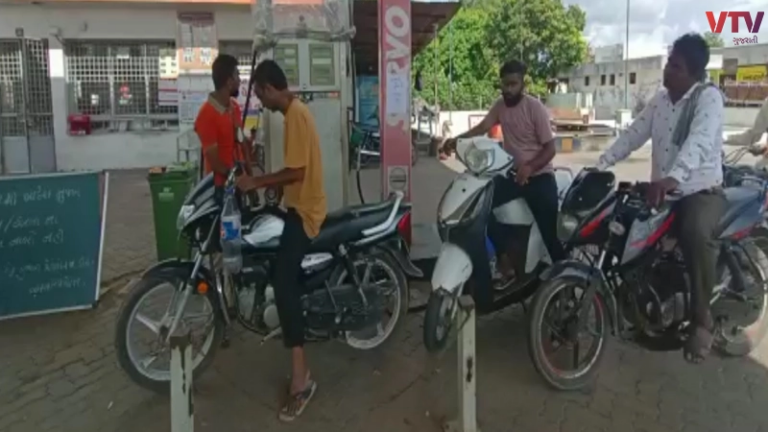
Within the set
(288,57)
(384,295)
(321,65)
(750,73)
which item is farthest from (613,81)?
(384,295)

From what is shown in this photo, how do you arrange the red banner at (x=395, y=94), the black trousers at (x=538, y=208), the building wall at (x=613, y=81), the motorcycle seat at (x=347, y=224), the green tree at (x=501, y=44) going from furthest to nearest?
the building wall at (x=613, y=81) < the green tree at (x=501, y=44) < the red banner at (x=395, y=94) < the black trousers at (x=538, y=208) < the motorcycle seat at (x=347, y=224)

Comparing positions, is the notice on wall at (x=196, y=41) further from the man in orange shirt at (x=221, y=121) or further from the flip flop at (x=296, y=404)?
the flip flop at (x=296, y=404)

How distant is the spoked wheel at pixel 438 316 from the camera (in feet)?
11.6

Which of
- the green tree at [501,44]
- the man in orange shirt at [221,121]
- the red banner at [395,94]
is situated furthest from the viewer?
the green tree at [501,44]

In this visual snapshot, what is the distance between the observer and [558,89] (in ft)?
128

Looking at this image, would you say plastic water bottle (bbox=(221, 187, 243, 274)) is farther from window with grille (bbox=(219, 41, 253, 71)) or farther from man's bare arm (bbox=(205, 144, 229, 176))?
window with grille (bbox=(219, 41, 253, 71))

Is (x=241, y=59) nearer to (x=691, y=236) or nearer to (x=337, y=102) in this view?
(x=337, y=102)

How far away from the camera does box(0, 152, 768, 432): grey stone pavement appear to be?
137 inches

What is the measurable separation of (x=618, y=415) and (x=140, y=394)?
2.58 metres

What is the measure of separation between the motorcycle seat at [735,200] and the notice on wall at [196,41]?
1110 centimetres

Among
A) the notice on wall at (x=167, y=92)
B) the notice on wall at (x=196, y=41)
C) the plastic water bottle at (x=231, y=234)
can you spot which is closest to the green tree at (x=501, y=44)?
the notice on wall at (x=196, y=41)

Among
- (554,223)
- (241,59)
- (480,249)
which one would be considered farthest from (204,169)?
(241,59)

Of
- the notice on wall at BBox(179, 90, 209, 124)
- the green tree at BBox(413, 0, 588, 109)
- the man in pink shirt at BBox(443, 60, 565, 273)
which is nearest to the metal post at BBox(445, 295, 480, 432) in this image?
the man in pink shirt at BBox(443, 60, 565, 273)

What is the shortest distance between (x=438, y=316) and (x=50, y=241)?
9.80 ft
